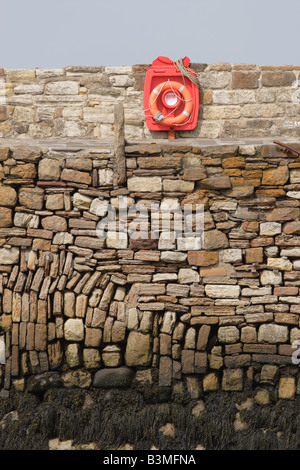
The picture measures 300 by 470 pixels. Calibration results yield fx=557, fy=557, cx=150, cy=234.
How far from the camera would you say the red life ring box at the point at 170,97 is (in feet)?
22.3

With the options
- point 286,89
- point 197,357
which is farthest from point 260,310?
point 286,89

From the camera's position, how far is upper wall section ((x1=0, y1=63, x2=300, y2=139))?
6.93 m

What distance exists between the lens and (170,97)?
6.84 m

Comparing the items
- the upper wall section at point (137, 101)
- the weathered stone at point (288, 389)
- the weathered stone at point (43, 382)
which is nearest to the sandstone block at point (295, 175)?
the upper wall section at point (137, 101)

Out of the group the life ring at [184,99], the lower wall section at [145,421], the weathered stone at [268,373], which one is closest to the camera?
the lower wall section at [145,421]

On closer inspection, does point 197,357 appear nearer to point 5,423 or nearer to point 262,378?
point 262,378

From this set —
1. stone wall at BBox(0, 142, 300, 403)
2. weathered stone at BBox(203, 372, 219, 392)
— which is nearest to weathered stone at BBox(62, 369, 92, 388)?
stone wall at BBox(0, 142, 300, 403)

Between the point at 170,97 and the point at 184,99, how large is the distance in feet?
0.57

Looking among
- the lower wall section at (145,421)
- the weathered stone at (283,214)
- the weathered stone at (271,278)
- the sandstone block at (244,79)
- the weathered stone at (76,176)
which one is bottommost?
the lower wall section at (145,421)

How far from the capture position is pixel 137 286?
18.6 ft

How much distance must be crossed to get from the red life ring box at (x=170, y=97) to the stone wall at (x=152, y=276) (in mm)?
1286

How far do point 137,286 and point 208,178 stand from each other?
1307 mm

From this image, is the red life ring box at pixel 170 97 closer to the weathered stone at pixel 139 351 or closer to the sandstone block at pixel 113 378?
the weathered stone at pixel 139 351

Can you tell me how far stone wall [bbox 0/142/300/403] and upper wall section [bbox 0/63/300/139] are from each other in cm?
140
